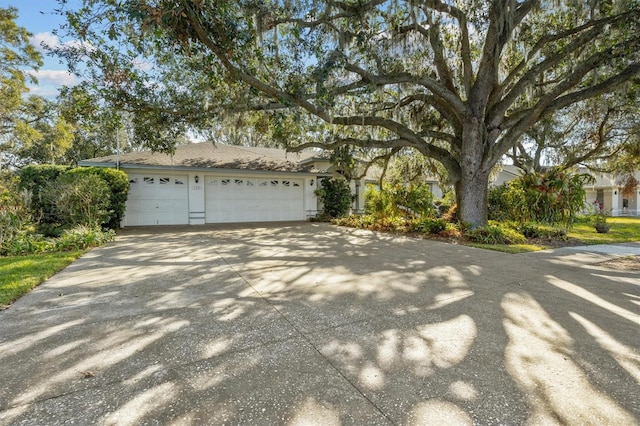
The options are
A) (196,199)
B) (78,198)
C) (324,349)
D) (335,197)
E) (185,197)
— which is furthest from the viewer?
(335,197)

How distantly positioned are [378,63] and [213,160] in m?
8.57

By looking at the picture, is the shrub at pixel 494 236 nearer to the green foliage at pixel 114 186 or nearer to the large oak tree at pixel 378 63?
the large oak tree at pixel 378 63

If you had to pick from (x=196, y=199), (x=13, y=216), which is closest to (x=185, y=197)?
(x=196, y=199)

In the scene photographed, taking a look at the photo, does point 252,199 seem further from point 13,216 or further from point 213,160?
point 13,216

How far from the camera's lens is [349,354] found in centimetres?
238

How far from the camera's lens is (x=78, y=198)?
8.40m

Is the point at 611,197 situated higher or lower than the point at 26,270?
higher

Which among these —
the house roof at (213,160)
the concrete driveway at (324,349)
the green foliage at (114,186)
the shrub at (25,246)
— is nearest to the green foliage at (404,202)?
the house roof at (213,160)

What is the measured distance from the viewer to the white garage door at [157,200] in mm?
12086

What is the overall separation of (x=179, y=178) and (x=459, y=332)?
41.3 ft

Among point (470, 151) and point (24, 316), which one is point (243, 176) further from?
point (24, 316)

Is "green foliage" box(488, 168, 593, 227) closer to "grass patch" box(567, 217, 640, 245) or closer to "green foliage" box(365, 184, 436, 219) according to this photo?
"grass patch" box(567, 217, 640, 245)

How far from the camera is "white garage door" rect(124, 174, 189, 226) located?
12086mm

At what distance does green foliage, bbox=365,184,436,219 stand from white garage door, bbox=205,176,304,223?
189 inches
